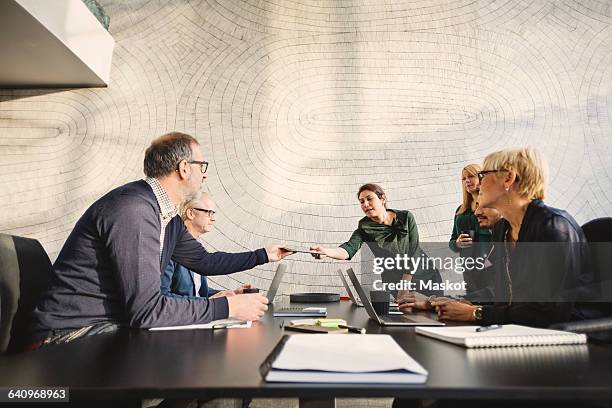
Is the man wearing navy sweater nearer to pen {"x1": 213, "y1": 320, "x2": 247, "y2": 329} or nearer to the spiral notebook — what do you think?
pen {"x1": 213, "y1": 320, "x2": 247, "y2": 329}

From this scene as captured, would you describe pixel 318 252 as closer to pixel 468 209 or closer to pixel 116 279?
pixel 468 209

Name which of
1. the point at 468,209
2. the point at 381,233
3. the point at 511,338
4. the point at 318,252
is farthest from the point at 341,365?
the point at 468,209

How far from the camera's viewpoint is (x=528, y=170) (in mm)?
1560

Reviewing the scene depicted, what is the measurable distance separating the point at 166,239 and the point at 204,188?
1.71 meters

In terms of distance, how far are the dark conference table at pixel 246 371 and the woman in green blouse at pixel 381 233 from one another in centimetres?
192

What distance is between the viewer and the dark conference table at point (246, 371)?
577mm

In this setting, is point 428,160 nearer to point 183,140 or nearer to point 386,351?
point 183,140

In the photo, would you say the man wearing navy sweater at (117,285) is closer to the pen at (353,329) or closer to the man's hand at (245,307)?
the man's hand at (245,307)

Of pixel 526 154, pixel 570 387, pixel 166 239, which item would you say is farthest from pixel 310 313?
pixel 570 387

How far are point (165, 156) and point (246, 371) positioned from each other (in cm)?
114

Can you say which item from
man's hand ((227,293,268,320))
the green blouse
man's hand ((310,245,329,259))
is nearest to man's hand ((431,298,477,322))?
man's hand ((227,293,268,320))

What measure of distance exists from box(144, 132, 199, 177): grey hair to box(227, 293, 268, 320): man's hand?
57 cm

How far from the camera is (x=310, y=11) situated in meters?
3.58

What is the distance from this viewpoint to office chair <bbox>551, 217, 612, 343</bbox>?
109 centimetres
